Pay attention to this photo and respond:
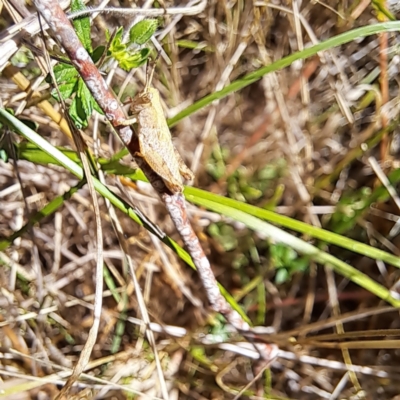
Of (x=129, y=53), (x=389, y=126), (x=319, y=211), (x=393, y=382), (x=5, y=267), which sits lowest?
(x=393, y=382)

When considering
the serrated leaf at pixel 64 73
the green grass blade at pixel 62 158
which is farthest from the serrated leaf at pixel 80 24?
the green grass blade at pixel 62 158

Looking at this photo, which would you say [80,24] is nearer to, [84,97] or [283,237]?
[84,97]

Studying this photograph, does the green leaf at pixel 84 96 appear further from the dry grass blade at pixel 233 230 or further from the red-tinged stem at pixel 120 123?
the dry grass blade at pixel 233 230

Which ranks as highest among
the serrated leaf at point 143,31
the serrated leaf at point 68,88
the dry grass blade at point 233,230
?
the serrated leaf at point 143,31

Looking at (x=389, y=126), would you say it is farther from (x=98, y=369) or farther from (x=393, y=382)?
(x=98, y=369)

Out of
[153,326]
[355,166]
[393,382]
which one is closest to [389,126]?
[355,166]
